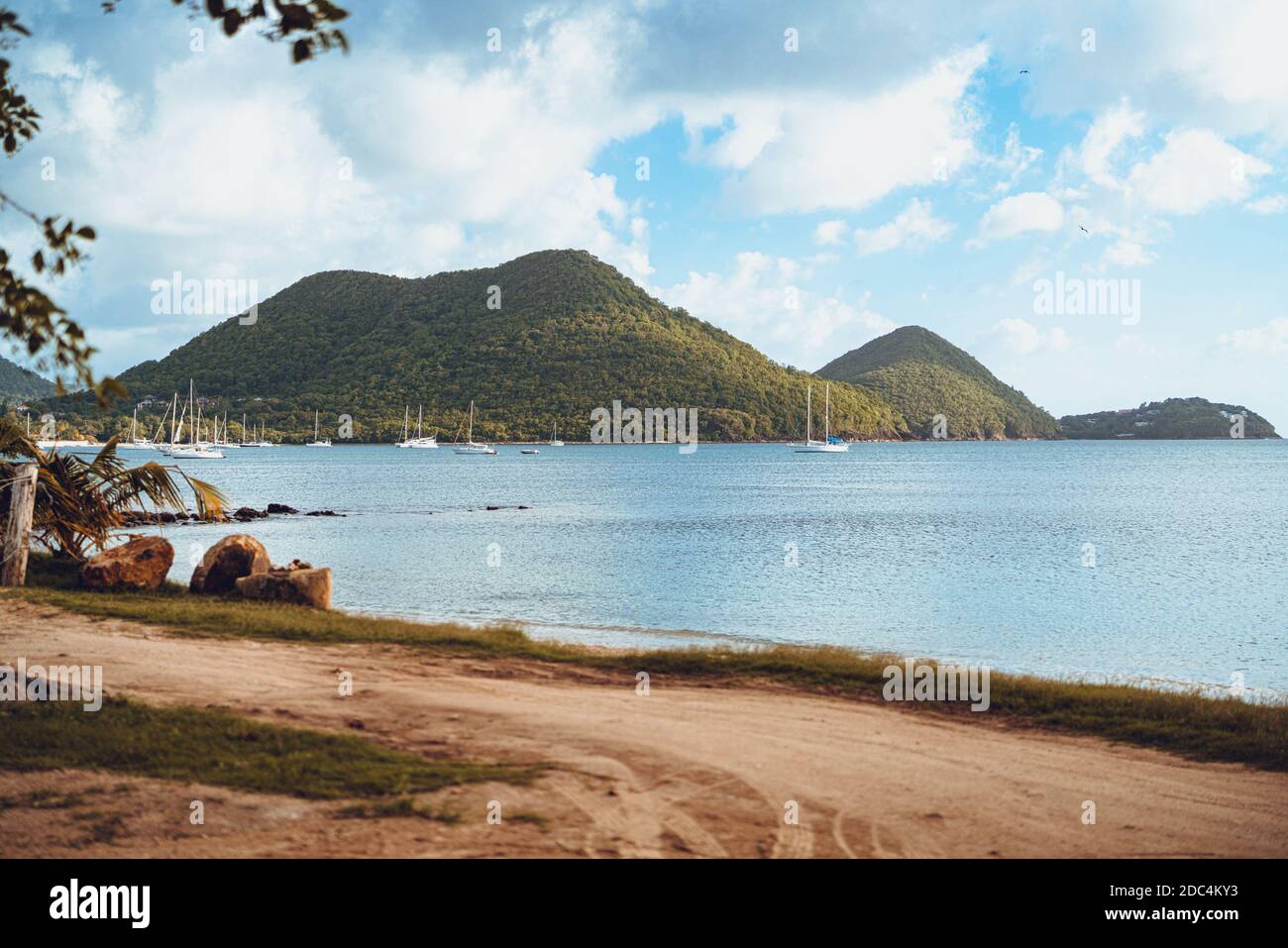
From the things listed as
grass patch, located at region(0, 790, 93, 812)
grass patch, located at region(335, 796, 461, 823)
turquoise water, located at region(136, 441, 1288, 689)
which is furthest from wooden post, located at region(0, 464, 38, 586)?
grass patch, located at region(335, 796, 461, 823)

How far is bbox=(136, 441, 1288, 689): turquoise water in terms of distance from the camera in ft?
81.5

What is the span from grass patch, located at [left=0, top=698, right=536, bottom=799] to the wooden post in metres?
10.8

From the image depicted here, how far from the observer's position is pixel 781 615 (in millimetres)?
27875

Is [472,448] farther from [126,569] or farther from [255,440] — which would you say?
[126,569]

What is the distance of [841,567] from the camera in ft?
128

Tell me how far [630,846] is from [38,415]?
211 m

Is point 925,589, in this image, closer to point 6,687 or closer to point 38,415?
point 6,687

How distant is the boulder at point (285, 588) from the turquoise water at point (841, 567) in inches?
202

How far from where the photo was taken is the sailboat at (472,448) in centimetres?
17800

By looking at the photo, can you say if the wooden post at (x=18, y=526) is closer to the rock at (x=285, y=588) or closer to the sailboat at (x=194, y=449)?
the rock at (x=285, y=588)

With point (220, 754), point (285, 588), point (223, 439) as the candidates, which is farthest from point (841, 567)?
point (223, 439)

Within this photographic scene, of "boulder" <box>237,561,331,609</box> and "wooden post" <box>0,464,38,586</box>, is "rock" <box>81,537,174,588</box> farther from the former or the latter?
"boulder" <box>237,561,331,609</box>

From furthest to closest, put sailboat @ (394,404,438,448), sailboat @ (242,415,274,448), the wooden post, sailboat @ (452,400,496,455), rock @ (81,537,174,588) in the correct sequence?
sailboat @ (242,415,274,448) < sailboat @ (394,404,438,448) < sailboat @ (452,400,496,455) < rock @ (81,537,174,588) < the wooden post

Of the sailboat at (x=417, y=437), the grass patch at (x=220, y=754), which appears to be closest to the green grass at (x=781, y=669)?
the grass patch at (x=220, y=754)
